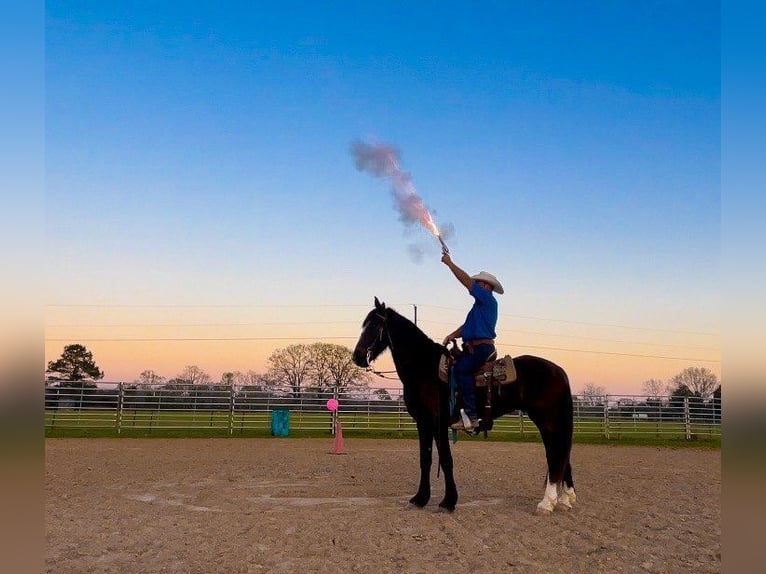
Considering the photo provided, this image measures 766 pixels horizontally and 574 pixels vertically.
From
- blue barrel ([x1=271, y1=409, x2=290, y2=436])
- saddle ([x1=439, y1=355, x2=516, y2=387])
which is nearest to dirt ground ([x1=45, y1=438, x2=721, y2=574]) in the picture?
saddle ([x1=439, y1=355, x2=516, y2=387])

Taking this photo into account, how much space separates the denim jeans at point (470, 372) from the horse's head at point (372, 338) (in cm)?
110

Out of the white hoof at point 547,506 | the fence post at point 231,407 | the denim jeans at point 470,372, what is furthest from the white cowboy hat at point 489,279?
the fence post at point 231,407

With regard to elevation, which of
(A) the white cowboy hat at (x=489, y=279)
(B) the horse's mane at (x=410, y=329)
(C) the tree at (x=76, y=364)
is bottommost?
(C) the tree at (x=76, y=364)

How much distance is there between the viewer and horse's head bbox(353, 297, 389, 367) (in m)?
7.79

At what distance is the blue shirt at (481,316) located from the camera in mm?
7277

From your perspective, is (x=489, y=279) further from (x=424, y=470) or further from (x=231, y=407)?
(x=231, y=407)

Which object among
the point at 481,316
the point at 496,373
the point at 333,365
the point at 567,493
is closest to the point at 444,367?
the point at 496,373

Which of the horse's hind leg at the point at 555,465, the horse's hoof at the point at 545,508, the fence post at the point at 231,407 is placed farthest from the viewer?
the fence post at the point at 231,407

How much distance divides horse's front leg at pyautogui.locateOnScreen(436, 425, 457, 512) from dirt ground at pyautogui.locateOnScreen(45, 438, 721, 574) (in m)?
0.17

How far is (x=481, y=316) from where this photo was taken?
7301 mm

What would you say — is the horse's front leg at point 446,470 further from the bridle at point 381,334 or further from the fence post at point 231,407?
the fence post at point 231,407

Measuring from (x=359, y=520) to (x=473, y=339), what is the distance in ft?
8.07

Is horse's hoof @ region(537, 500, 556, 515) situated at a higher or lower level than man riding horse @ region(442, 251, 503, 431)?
lower

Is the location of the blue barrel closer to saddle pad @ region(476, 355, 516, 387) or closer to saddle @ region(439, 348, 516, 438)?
→ saddle @ region(439, 348, 516, 438)
